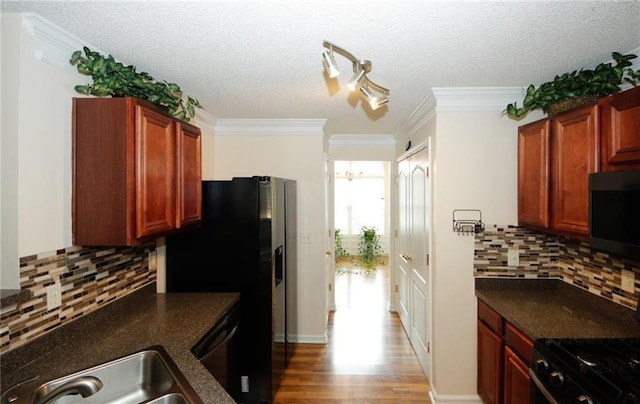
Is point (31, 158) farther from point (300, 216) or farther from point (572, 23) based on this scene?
point (572, 23)

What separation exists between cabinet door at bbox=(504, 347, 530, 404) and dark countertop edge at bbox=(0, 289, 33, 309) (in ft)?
8.21

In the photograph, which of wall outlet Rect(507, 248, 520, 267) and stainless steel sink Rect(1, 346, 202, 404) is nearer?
stainless steel sink Rect(1, 346, 202, 404)

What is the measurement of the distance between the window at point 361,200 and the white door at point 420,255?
15.2 feet

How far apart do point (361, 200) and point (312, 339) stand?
5046mm

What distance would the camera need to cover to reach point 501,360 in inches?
76.8

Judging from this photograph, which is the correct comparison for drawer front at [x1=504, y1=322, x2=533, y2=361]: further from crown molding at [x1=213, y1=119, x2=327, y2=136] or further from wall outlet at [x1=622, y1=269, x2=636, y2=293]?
crown molding at [x1=213, y1=119, x2=327, y2=136]

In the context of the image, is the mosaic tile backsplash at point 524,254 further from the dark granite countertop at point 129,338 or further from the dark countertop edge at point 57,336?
the dark countertop edge at point 57,336

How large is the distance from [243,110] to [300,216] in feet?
4.15

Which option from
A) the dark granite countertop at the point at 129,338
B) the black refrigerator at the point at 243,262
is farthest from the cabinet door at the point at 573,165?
the dark granite countertop at the point at 129,338

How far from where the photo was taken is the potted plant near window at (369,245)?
7.41 meters

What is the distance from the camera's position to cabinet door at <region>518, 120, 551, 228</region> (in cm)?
195

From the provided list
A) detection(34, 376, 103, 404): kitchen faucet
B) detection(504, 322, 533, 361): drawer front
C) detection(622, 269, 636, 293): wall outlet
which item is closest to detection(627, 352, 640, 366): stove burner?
detection(504, 322, 533, 361): drawer front

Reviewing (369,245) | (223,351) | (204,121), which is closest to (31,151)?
(223,351)

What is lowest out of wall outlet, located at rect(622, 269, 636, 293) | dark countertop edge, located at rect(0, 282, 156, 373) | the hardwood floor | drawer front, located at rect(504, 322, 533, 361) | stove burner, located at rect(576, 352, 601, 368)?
the hardwood floor
